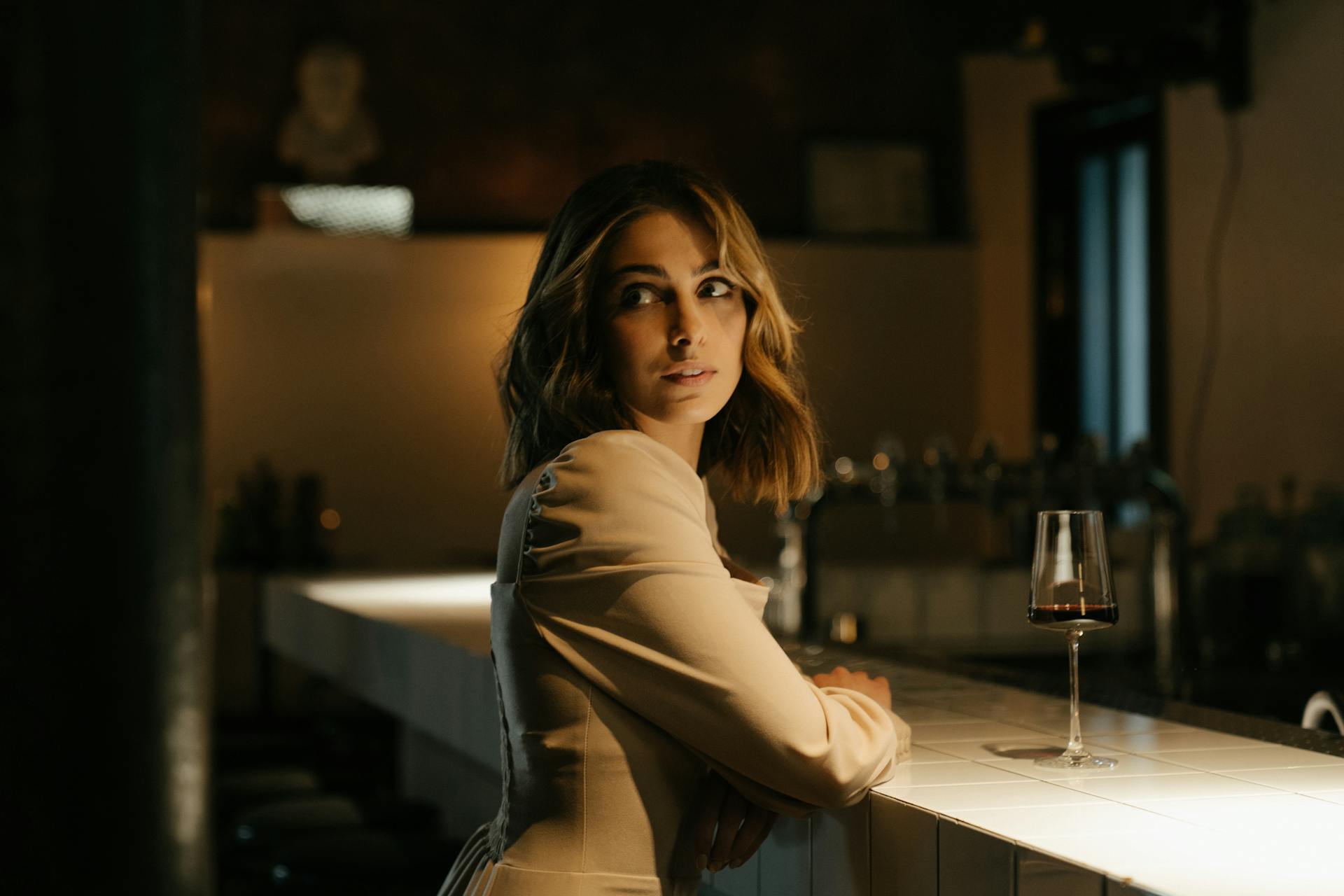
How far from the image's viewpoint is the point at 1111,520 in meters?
4.16

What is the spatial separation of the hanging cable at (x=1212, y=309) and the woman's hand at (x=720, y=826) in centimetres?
278

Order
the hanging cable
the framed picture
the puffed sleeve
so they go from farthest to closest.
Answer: the framed picture < the hanging cable < the puffed sleeve

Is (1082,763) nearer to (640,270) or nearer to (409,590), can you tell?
(640,270)

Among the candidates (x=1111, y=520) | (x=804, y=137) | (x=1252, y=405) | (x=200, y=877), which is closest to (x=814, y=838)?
(x=200, y=877)

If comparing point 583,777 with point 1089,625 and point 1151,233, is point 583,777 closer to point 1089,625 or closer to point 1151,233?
point 1089,625

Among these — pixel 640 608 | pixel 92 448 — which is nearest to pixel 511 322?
pixel 640 608

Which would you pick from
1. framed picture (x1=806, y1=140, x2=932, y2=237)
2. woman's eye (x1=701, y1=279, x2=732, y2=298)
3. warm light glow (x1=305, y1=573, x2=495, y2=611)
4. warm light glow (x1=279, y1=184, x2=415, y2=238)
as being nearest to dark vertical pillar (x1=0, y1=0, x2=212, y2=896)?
woman's eye (x1=701, y1=279, x2=732, y2=298)

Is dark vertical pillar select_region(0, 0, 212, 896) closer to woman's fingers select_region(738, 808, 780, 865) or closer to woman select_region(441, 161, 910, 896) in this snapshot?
woman select_region(441, 161, 910, 896)

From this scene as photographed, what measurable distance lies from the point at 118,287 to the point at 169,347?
4 centimetres

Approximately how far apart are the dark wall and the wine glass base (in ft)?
12.7

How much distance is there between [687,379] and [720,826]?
0.35m

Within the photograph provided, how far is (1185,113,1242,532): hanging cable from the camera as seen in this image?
3.81 m

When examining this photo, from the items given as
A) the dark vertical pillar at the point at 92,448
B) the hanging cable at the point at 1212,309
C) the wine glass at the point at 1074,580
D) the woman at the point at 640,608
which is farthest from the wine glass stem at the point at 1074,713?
the hanging cable at the point at 1212,309

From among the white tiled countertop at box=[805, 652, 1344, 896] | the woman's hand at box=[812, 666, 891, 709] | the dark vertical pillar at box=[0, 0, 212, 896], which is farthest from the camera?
the woman's hand at box=[812, 666, 891, 709]
